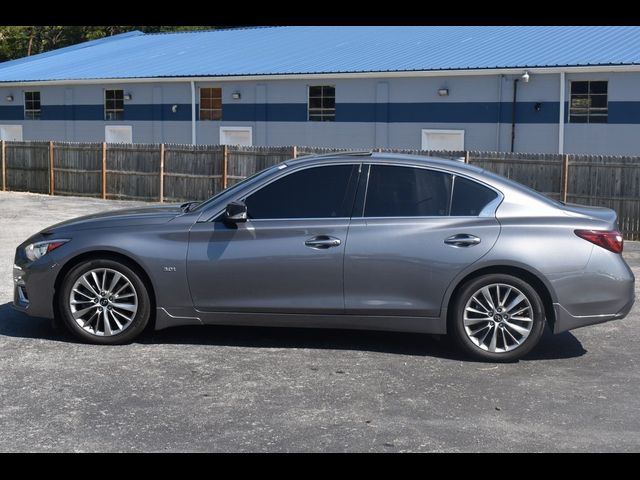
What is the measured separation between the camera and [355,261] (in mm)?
7168

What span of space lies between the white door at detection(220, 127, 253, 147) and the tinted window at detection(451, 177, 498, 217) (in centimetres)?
2186

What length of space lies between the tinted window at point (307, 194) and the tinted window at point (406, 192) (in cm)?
19

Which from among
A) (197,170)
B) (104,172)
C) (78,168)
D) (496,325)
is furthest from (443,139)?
(496,325)

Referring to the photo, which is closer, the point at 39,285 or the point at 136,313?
the point at 136,313

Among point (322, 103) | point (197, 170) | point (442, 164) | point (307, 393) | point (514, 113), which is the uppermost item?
point (322, 103)

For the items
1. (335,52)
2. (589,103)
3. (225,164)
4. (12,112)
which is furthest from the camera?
(12,112)

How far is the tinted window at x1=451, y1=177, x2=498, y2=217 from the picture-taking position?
732 cm

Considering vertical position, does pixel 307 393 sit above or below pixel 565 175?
below

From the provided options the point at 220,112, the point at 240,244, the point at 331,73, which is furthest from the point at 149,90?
the point at 240,244

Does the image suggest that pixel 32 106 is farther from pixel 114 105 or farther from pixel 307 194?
pixel 307 194

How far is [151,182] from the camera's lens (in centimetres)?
2381

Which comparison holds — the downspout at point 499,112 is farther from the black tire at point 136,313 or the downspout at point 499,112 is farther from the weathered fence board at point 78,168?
the black tire at point 136,313

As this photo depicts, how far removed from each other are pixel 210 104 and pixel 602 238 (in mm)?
23461

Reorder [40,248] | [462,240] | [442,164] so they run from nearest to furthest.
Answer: [462,240] → [442,164] → [40,248]
